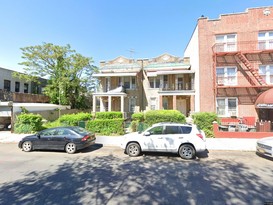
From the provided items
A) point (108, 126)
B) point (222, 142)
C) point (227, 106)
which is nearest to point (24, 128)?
point (108, 126)

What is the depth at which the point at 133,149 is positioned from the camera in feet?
27.3

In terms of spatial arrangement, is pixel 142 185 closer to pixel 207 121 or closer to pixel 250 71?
pixel 207 121

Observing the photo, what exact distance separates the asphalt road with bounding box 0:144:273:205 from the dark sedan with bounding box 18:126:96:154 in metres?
0.73

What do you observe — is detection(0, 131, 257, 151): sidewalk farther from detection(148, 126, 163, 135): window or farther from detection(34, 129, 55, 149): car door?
detection(148, 126, 163, 135): window

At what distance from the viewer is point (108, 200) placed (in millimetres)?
4184

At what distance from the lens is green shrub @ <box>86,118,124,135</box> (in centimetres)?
1350

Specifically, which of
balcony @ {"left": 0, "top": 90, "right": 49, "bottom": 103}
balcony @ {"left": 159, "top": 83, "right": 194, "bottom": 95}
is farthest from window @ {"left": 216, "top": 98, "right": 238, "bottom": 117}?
balcony @ {"left": 0, "top": 90, "right": 49, "bottom": 103}

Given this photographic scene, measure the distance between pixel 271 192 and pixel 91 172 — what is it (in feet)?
18.5

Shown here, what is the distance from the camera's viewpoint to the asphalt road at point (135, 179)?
429 centimetres

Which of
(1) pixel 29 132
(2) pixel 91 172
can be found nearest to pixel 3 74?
(1) pixel 29 132

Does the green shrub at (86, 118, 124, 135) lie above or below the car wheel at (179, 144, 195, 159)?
above

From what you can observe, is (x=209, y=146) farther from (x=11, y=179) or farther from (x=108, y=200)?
(x=11, y=179)

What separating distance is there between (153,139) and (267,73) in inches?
602

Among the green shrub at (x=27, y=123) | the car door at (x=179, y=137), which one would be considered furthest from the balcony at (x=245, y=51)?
the green shrub at (x=27, y=123)
